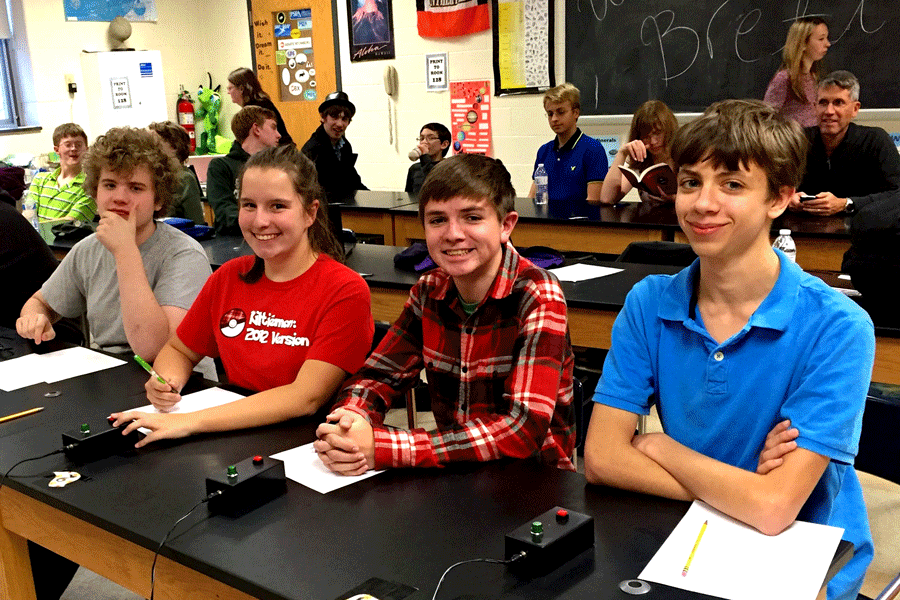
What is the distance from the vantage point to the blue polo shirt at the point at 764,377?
1.23 meters

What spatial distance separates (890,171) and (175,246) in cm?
329

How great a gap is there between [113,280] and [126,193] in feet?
0.85

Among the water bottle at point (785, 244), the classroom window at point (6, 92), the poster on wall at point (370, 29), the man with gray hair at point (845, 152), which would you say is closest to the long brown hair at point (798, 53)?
the man with gray hair at point (845, 152)

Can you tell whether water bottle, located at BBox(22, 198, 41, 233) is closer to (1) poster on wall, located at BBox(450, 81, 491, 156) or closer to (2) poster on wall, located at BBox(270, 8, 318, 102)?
(2) poster on wall, located at BBox(270, 8, 318, 102)

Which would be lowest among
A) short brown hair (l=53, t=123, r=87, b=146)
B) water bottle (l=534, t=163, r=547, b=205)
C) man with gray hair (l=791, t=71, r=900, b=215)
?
water bottle (l=534, t=163, r=547, b=205)

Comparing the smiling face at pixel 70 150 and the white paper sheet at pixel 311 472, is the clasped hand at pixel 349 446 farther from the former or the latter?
the smiling face at pixel 70 150

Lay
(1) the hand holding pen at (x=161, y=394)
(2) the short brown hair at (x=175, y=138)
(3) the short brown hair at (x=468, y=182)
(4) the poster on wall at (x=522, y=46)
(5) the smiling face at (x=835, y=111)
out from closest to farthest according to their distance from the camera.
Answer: (3) the short brown hair at (x=468, y=182), (1) the hand holding pen at (x=161, y=394), (5) the smiling face at (x=835, y=111), (2) the short brown hair at (x=175, y=138), (4) the poster on wall at (x=522, y=46)

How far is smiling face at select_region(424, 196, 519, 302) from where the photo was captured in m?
1.59

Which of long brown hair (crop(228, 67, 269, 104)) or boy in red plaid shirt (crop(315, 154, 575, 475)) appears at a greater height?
long brown hair (crop(228, 67, 269, 104))

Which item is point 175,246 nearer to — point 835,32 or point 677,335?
point 677,335

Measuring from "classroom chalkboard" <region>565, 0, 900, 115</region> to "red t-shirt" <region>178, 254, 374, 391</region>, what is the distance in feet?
12.8

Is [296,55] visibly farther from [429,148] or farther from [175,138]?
[175,138]

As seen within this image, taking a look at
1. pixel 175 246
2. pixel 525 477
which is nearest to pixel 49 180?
pixel 175 246

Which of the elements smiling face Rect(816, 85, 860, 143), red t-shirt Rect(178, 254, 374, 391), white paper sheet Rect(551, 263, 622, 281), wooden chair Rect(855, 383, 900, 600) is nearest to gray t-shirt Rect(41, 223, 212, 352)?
red t-shirt Rect(178, 254, 374, 391)
